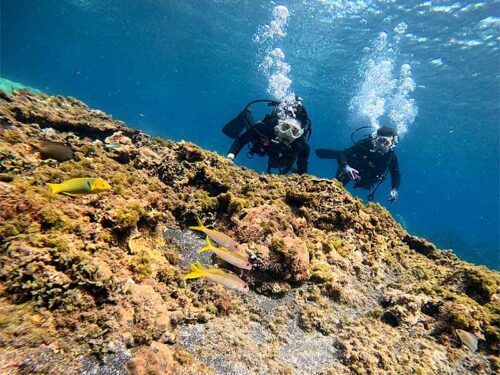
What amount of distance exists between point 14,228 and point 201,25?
4453cm

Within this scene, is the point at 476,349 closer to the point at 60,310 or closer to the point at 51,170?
the point at 60,310

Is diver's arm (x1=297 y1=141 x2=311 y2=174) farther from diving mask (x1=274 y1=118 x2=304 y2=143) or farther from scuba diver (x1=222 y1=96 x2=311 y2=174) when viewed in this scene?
diving mask (x1=274 y1=118 x2=304 y2=143)

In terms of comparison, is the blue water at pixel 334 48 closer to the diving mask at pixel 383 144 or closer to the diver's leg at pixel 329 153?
the diving mask at pixel 383 144

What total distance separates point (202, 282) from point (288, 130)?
5655mm

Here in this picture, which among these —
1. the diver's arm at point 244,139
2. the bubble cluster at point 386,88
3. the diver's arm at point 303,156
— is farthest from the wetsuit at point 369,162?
the bubble cluster at point 386,88

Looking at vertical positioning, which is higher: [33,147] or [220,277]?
[33,147]

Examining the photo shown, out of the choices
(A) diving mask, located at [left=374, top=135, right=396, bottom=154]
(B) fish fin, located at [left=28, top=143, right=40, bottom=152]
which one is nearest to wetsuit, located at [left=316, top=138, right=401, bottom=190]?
(A) diving mask, located at [left=374, top=135, right=396, bottom=154]

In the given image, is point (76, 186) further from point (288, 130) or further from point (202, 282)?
point (288, 130)

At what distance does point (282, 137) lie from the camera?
823 cm

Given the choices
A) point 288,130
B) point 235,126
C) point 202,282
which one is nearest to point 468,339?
point 202,282

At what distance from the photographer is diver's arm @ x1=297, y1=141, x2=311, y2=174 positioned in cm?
881

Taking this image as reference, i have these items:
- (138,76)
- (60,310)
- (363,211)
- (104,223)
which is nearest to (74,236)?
(104,223)

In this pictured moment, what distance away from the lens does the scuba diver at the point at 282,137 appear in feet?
26.8

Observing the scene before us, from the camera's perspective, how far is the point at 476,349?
3.52 m
